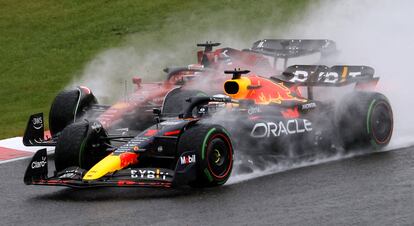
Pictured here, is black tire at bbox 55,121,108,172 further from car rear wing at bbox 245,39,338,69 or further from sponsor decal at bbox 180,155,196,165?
car rear wing at bbox 245,39,338,69

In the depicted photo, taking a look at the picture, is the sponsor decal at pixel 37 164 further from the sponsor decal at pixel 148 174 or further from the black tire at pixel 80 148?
the sponsor decal at pixel 148 174

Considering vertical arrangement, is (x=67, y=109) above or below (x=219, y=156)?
above

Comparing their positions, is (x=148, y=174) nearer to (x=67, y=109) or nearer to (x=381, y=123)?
(x=381, y=123)

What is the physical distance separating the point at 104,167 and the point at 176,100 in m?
3.03

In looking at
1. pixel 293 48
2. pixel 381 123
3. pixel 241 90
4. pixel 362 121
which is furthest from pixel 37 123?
pixel 381 123

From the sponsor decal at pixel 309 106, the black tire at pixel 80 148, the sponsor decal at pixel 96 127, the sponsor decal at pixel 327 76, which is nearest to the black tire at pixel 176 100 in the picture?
the sponsor decal at pixel 327 76

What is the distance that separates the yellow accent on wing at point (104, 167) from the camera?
34.5 feet

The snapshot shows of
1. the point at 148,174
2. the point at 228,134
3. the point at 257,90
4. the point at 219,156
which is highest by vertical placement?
the point at 257,90

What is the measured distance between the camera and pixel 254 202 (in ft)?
32.9

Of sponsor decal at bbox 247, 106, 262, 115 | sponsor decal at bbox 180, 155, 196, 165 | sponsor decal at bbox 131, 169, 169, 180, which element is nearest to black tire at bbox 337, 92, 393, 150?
sponsor decal at bbox 247, 106, 262, 115

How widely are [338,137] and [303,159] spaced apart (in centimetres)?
69

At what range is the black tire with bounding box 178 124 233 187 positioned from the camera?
10.6 m

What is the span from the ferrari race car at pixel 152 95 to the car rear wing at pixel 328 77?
110cm

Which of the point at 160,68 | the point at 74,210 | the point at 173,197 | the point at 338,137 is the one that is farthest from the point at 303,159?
the point at 160,68
